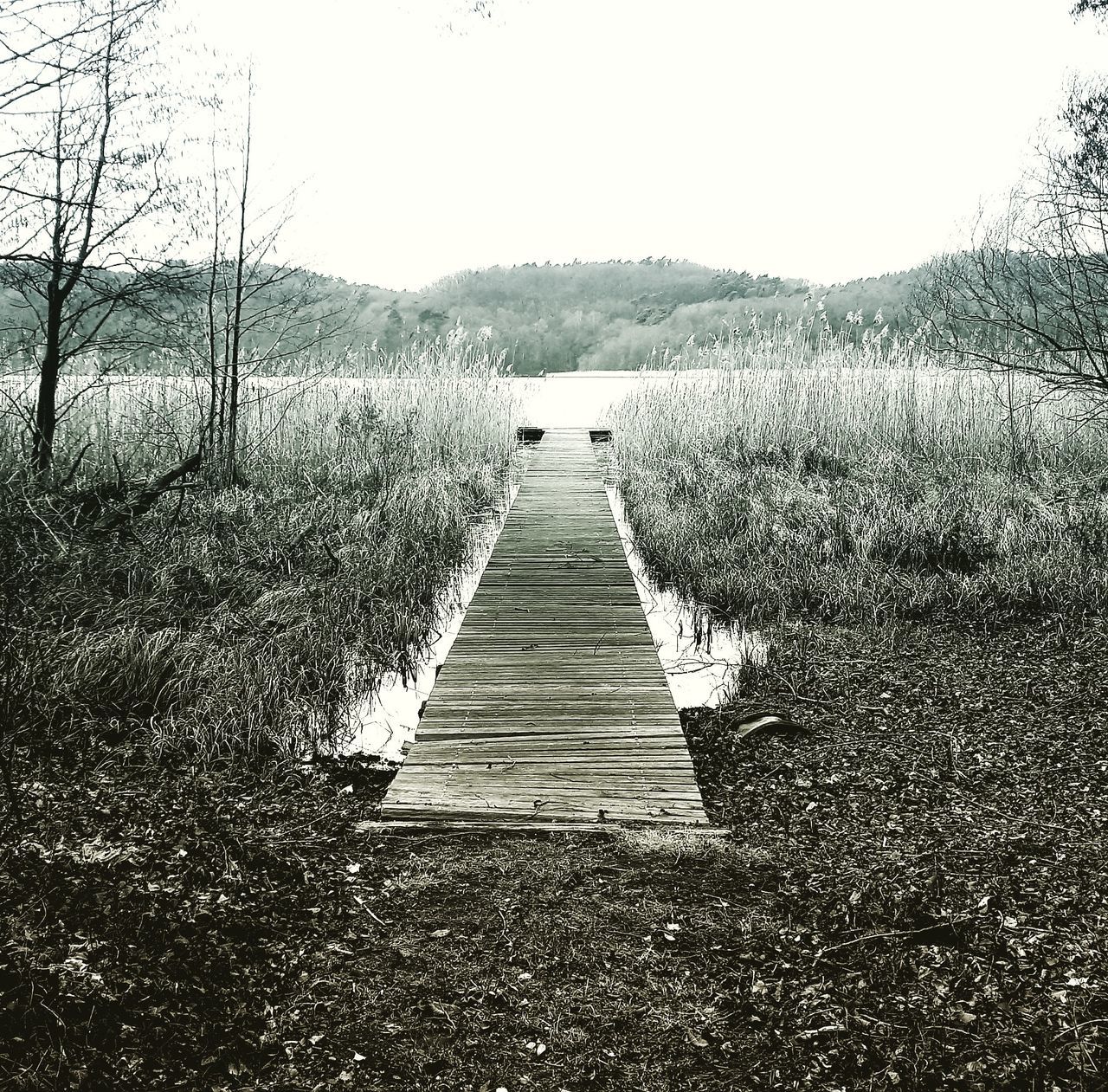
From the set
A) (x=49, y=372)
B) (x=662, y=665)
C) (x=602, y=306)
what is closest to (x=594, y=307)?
(x=602, y=306)

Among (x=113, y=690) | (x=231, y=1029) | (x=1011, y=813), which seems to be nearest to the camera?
(x=231, y=1029)

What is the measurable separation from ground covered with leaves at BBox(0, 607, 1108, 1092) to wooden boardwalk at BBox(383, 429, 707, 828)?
0.48 feet

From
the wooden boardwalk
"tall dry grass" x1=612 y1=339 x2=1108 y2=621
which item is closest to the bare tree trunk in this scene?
the wooden boardwalk

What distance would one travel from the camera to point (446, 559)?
5.84 m

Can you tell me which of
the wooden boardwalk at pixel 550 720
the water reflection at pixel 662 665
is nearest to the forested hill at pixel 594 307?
the water reflection at pixel 662 665

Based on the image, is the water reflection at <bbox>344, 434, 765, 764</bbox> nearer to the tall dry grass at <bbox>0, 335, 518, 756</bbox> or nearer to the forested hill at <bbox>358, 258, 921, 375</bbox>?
the tall dry grass at <bbox>0, 335, 518, 756</bbox>

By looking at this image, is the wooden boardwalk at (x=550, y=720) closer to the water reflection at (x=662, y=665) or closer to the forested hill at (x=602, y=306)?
the water reflection at (x=662, y=665)

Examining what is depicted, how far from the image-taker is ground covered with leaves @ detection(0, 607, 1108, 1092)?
1.64 m

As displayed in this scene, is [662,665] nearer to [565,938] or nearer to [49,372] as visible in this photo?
Result: [565,938]

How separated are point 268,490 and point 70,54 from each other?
422 centimetres

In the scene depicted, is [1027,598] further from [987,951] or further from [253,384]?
[253,384]

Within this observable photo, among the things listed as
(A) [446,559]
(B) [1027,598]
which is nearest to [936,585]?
(B) [1027,598]

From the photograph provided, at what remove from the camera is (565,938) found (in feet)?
6.54

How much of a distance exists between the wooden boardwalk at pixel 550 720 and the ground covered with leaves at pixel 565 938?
148 millimetres
